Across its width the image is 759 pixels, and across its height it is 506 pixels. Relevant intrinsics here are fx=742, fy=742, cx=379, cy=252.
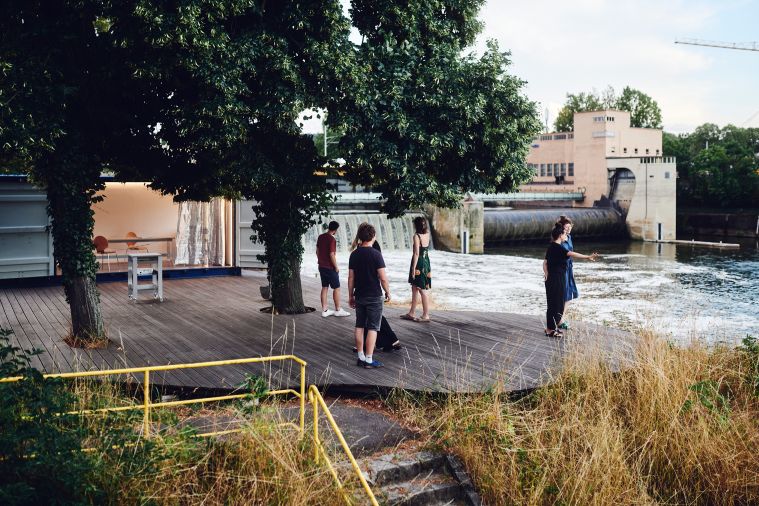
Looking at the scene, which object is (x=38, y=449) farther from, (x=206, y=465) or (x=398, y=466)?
(x=398, y=466)

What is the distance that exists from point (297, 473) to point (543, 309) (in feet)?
52.3

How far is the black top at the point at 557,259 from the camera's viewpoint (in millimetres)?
11117

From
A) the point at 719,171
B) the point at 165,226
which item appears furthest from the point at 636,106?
the point at 165,226

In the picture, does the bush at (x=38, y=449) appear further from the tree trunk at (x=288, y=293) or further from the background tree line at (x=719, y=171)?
the background tree line at (x=719, y=171)

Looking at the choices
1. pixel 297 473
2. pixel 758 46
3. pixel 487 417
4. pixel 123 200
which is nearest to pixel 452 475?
pixel 487 417

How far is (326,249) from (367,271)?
136 inches

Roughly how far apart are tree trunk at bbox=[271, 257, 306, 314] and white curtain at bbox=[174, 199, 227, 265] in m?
6.36

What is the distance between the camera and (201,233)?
20078mm

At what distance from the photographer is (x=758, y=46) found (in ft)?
312

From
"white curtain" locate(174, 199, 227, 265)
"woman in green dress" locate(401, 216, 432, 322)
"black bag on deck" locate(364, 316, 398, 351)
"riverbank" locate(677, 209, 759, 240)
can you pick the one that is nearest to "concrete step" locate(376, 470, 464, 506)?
"black bag on deck" locate(364, 316, 398, 351)

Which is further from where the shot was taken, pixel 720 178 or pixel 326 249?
pixel 720 178

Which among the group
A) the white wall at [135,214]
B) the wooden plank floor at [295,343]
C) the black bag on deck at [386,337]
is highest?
the white wall at [135,214]

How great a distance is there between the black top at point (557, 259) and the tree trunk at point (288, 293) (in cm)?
458

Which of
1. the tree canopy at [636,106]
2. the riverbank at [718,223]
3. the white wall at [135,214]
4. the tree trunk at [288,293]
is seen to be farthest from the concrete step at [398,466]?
the tree canopy at [636,106]
